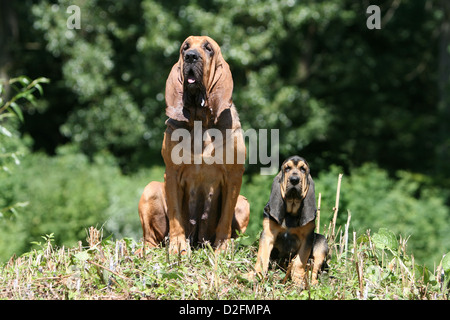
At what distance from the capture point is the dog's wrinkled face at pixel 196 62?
210 inches

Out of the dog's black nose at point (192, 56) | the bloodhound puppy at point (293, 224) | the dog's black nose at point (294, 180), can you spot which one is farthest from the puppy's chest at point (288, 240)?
the dog's black nose at point (192, 56)

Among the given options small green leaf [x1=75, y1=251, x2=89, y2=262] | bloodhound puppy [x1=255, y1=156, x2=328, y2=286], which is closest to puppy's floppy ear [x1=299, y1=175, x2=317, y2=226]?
bloodhound puppy [x1=255, y1=156, x2=328, y2=286]

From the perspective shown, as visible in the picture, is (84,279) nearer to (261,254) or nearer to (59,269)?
(59,269)

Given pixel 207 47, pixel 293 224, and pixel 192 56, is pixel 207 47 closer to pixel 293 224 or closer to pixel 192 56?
pixel 192 56

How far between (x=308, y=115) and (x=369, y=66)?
12.6 feet

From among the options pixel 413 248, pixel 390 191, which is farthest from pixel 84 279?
pixel 390 191

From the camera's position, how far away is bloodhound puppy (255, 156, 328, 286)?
491 cm

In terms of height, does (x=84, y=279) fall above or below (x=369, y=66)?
below

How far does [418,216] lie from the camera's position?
1304 cm

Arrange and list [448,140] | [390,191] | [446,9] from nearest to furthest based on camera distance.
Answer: [390,191], [448,140], [446,9]

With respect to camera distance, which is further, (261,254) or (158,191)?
(158,191)

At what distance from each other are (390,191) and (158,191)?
911 cm
